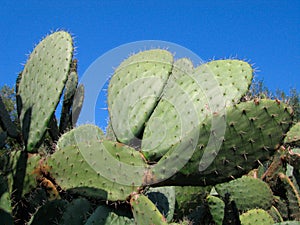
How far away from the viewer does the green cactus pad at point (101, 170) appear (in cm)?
205

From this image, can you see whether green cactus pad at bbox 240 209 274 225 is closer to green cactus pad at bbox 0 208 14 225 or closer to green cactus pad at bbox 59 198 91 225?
green cactus pad at bbox 59 198 91 225

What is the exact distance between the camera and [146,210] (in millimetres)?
1933

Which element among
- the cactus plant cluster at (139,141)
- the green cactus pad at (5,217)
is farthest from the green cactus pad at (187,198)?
the green cactus pad at (5,217)

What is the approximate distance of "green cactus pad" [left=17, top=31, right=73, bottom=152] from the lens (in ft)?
7.57

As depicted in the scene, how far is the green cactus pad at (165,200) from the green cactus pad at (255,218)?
0.63 meters

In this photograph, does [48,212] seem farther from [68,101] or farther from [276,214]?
[68,101]

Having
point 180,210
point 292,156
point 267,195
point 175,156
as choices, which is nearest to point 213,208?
point 180,210

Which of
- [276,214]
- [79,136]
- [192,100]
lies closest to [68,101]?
[79,136]

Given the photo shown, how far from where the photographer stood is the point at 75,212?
2.25 metres

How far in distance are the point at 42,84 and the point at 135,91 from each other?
0.53 m

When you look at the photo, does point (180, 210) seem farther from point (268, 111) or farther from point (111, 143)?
point (268, 111)

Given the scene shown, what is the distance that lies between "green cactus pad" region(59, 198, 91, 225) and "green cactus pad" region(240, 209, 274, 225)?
4.17 ft

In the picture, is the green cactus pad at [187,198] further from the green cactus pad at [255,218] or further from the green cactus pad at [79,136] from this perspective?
the green cactus pad at [79,136]

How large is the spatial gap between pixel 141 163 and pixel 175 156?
236mm
